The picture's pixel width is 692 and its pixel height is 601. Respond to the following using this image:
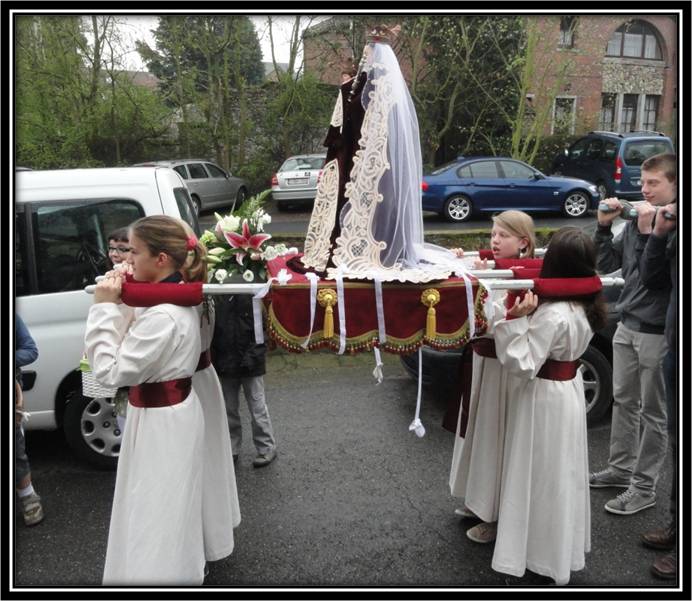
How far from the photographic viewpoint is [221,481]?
326 cm

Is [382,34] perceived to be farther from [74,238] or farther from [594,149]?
[594,149]

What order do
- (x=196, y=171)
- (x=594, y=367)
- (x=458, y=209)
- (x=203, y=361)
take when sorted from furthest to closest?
1. (x=196, y=171)
2. (x=458, y=209)
3. (x=594, y=367)
4. (x=203, y=361)

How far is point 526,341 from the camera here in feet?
Answer: 9.53

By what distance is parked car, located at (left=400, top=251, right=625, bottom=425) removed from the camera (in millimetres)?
4977

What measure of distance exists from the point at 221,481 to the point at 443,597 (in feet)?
4.20

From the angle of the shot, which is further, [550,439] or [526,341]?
[550,439]

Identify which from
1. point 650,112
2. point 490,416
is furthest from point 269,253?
point 650,112

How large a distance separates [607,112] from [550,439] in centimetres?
2449

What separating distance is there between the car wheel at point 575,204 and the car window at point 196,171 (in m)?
9.35

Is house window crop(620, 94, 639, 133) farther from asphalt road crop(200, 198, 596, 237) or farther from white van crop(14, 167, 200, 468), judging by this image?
white van crop(14, 167, 200, 468)

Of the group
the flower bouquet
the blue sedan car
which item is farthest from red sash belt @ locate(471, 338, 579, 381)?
the blue sedan car

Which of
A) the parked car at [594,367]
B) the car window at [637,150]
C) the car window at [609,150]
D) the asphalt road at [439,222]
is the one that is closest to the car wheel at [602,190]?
the car window at [609,150]

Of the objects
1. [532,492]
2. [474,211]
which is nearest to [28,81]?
[474,211]

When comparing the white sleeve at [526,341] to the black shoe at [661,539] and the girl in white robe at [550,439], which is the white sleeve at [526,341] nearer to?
the girl in white robe at [550,439]
